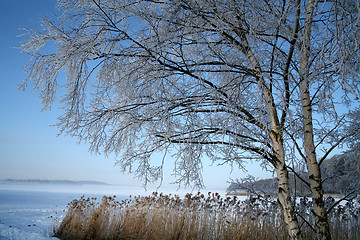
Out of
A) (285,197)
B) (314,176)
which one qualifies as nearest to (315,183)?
(314,176)

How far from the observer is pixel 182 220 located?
17.2 ft

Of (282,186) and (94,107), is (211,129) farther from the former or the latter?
(94,107)

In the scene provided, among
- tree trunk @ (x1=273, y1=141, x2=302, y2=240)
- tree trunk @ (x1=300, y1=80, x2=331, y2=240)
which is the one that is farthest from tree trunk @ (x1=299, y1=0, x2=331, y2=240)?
tree trunk @ (x1=273, y1=141, x2=302, y2=240)

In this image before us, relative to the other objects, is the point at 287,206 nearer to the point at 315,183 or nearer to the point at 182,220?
the point at 315,183

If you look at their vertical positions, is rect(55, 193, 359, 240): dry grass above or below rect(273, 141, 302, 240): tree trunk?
below

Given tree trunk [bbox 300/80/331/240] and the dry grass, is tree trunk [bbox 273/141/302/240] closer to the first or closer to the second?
tree trunk [bbox 300/80/331/240]

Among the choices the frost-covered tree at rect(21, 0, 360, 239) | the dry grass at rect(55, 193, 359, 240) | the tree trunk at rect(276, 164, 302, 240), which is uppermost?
the frost-covered tree at rect(21, 0, 360, 239)

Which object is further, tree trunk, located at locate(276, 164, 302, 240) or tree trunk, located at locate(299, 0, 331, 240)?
tree trunk, located at locate(299, 0, 331, 240)

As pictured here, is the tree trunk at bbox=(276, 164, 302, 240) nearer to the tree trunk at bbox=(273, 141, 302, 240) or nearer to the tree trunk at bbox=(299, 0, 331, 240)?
the tree trunk at bbox=(273, 141, 302, 240)

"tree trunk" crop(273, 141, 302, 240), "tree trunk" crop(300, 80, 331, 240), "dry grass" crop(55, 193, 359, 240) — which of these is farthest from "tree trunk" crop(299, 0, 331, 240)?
"dry grass" crop(55, 193, 359, 240)

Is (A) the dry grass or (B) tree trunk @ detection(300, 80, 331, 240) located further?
(A) the dry grass

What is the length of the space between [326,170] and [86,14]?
20.4 feet

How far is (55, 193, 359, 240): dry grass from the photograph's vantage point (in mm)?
4863

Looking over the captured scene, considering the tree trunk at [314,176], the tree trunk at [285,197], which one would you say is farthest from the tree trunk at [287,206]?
the tree trunk at [314,176]
